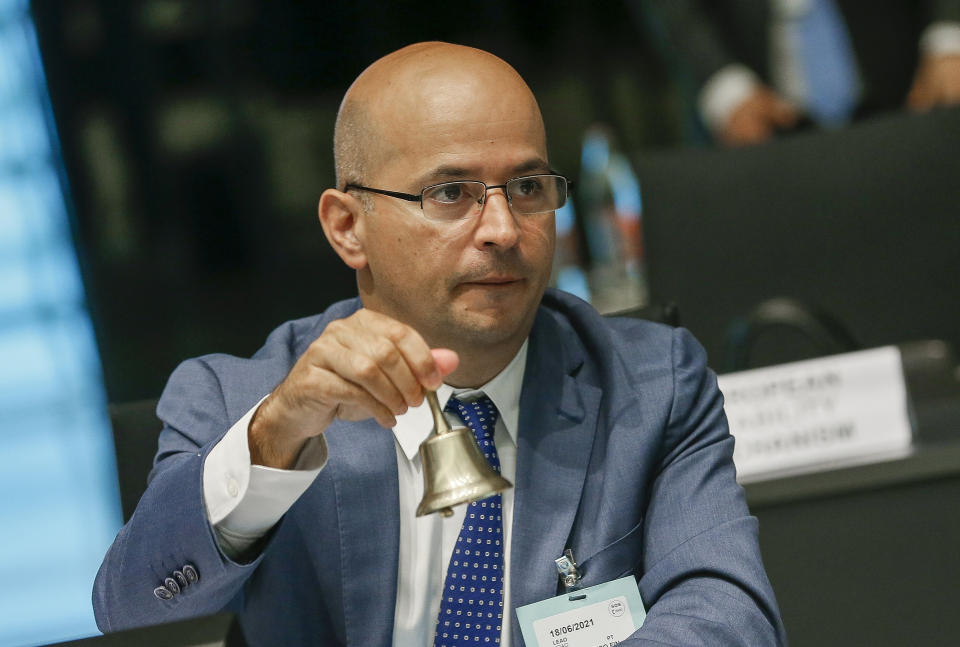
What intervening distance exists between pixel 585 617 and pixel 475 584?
0.57 ft

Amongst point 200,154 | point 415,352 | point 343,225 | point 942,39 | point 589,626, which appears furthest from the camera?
point 200,154

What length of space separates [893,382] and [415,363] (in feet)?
4.09

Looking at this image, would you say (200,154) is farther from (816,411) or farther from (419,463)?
(419,463)

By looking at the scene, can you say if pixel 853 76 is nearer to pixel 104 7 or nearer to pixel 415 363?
pixel 415 363

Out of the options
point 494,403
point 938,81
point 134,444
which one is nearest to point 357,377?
point 494,403

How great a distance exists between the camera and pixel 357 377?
1399mm

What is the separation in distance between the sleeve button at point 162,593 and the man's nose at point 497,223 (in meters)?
0.67

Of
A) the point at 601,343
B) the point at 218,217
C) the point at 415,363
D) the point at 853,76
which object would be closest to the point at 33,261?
the point at 218,217

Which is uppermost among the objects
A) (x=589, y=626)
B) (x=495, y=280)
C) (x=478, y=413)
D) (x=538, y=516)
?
(x=495, y=280)

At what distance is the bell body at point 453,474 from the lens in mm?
1355

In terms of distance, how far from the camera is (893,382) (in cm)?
226

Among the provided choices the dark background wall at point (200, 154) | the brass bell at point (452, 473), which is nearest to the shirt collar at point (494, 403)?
the brass bell at point (452, 473)

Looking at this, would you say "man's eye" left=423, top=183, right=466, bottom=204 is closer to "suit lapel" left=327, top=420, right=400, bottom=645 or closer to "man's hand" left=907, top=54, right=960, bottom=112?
"suit lapel" left=327, top=420, right=400, bottom=645

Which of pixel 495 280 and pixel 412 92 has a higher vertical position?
pixel 412 92
